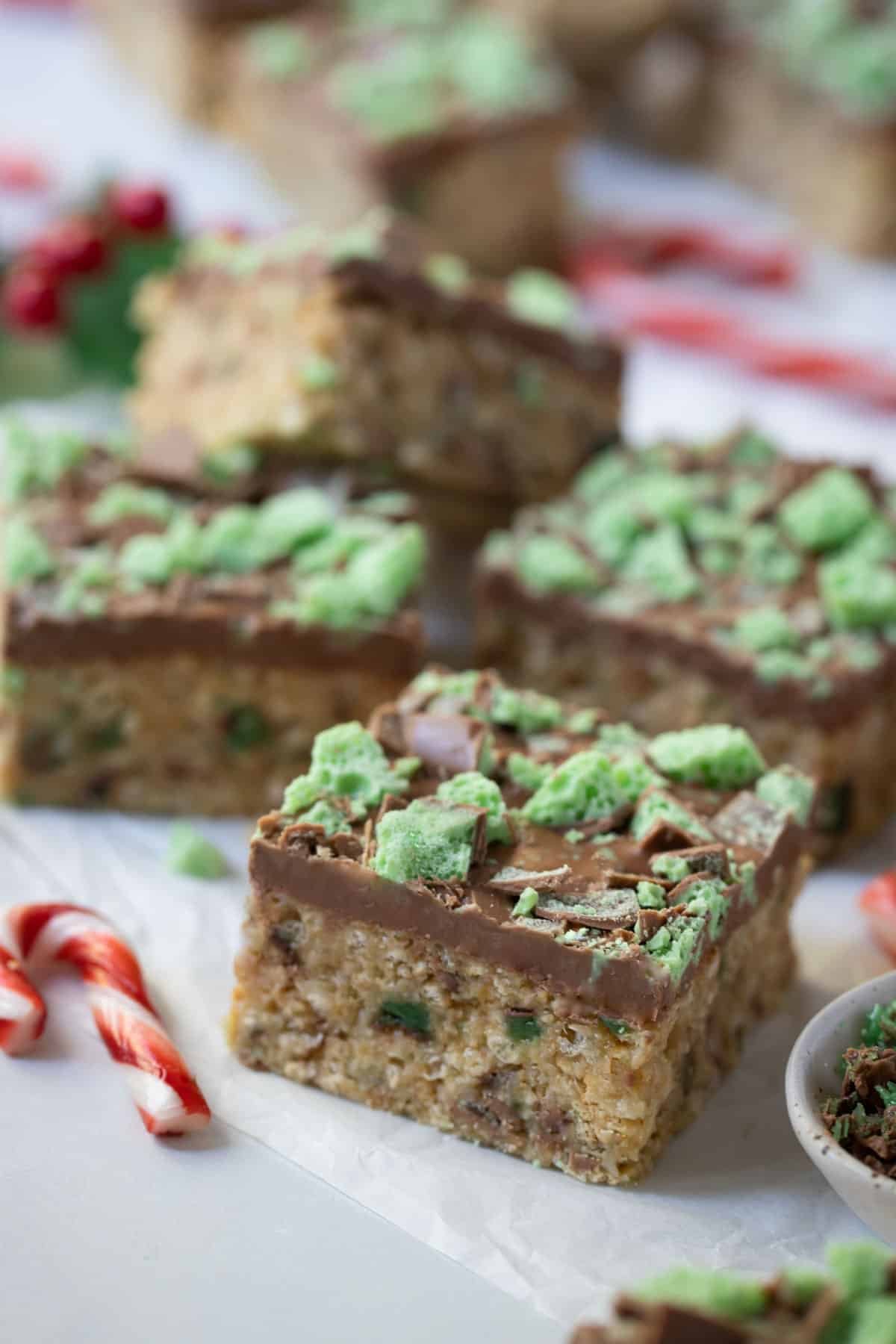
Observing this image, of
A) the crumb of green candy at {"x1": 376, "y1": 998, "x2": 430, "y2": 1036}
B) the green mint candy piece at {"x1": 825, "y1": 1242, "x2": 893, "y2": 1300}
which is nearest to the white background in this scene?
the crumb of green candy at {"x1": 376, "y1": 998, "x2": 430, "y2": 1036}

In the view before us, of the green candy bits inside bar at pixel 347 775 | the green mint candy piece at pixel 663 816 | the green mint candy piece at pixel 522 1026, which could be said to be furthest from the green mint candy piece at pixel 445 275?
the green mint candy piece at pixel 522 1026

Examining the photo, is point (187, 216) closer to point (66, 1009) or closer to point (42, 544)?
point (42, 544)

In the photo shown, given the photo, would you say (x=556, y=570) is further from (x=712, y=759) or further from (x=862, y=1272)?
(x=862, y=1272)

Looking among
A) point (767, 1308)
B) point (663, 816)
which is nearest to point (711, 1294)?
point (767, 1308)

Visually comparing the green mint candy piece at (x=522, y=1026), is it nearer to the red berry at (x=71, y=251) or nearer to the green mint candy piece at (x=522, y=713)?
the green mint candy piece at (x=522, y=713)

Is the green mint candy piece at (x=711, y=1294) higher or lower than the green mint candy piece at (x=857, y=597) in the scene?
lower

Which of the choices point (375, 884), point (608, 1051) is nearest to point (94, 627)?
point (375, 884)
